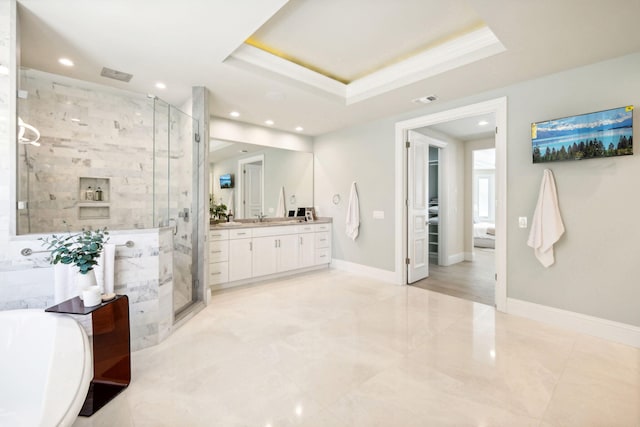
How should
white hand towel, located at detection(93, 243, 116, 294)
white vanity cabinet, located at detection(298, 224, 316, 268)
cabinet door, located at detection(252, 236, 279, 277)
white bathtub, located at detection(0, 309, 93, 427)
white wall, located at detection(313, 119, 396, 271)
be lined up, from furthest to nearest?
white vanity cabinet, located at detection(298, 224, 316, 268) → white wall, located at detection(313, 119, 396, 271) → cabinet door, located at detection(252, 236, 279, 277) → white hand towel, located at detection(93, 243, 116, 294) → white bathtub, located at detection(0, 309, 93, 427)

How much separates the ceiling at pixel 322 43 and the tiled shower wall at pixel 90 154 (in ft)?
1.18

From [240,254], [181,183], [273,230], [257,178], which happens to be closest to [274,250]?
[273,230]

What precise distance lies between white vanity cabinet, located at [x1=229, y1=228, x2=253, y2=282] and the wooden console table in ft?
6.96

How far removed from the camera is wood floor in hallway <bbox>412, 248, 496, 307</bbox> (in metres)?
3.87

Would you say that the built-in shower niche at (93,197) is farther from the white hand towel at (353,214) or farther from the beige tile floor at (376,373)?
the white hand towel at (353,214)

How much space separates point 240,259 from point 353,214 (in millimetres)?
1972

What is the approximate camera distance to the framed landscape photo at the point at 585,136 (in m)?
Result: 2.49

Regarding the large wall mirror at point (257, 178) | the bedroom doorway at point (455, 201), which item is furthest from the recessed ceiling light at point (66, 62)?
the bedroom doorway at point (455, 201)

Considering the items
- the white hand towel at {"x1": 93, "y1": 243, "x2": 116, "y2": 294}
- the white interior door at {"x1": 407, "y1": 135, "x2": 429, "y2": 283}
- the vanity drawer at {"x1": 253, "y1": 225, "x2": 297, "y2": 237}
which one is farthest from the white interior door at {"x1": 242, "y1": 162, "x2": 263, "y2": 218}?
the white hand towel at {"x1": 93, "y1": 243, "x2": 116, "y2": 294}

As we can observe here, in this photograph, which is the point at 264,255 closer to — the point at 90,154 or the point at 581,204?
the point at 90,154

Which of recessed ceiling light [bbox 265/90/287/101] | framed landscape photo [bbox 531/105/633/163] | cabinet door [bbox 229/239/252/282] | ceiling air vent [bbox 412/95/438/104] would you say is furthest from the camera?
cabinet door [bbox 229/239/252/282]

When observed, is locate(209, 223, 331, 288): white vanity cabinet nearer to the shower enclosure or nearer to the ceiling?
the shower enclosure

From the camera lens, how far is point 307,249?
5027 millimetres

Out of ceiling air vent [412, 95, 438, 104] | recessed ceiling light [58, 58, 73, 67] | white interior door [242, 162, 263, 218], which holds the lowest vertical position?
white interior door [242, 162, 263, 218]
